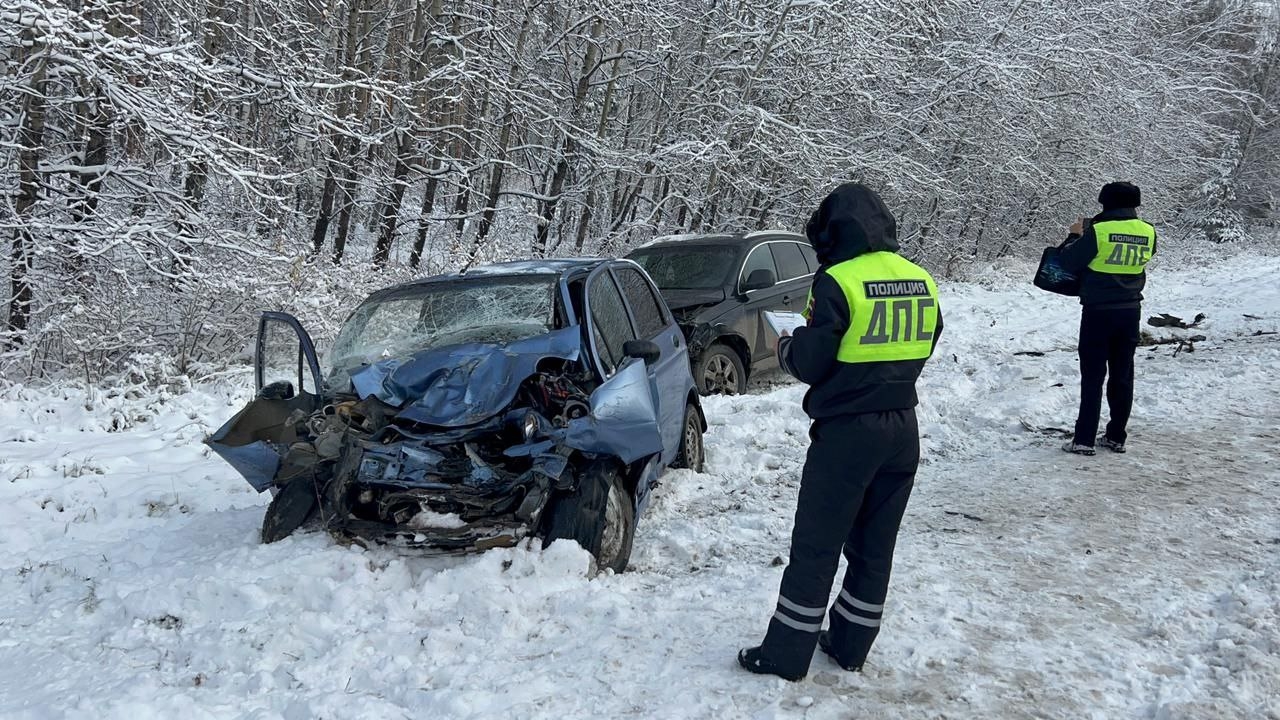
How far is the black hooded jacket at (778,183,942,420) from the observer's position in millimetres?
3205

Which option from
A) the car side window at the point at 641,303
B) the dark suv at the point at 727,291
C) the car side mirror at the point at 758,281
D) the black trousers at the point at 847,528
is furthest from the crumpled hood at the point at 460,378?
the dark suv at the point at 727,291

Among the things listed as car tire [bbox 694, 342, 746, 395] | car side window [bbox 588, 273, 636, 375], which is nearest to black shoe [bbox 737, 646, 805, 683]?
car side window [bbox 588, 273, 636, 375]

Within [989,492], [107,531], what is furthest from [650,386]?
[107,531]

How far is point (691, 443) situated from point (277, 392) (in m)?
2.90

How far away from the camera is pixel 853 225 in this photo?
127 inches

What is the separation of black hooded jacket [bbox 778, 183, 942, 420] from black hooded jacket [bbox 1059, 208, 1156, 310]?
3.69 metres

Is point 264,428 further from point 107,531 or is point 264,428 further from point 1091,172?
point 1091,172

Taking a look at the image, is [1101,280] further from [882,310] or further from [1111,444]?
[882,310]

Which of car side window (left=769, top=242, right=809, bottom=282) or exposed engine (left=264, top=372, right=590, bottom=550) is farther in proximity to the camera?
car side window (left=769, top=242, right=809, bottom=282)

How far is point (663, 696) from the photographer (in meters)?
3.28

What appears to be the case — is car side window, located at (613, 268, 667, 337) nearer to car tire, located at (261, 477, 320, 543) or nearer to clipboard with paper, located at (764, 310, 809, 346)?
clipboard with paper, located at (764, 310, 809, 346)

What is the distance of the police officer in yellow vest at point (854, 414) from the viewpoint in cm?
320

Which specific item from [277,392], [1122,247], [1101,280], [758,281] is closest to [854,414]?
[277,392]

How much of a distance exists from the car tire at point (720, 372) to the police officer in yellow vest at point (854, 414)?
16.6 feet
